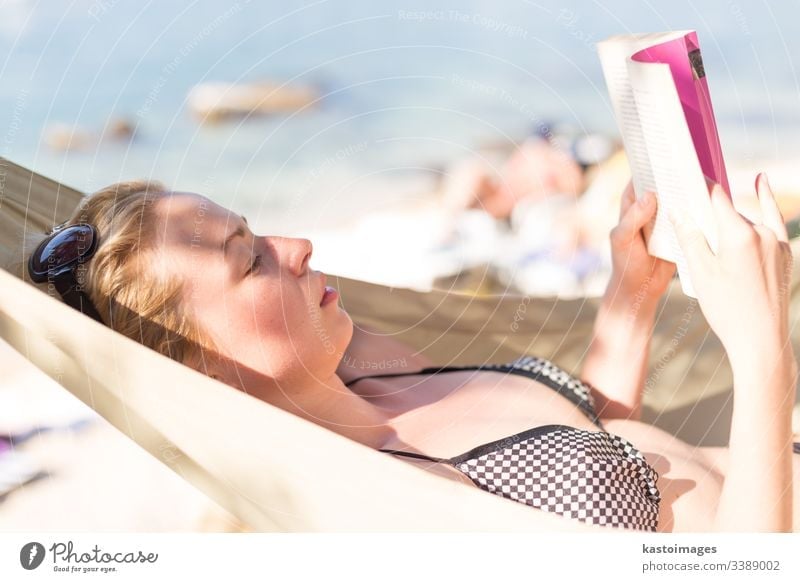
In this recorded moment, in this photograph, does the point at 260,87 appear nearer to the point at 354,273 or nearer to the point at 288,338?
the point at 354,273

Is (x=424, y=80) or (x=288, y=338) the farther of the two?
(x=424, y=80)

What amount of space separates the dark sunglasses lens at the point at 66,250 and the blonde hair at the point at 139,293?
0.04 ft

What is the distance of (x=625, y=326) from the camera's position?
1.04 m

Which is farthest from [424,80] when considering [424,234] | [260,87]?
[424,234]

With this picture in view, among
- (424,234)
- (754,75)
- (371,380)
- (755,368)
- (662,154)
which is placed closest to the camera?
(755,368)

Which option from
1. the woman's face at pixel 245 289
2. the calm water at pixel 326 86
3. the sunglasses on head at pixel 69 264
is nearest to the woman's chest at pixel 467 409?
the woman's face at pixel 245 289

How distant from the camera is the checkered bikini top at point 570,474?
81 cm

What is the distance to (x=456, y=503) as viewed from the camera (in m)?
0.77

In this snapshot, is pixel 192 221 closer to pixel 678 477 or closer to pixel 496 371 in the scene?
pixel 496 371

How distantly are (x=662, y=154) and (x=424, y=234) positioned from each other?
1.25 m

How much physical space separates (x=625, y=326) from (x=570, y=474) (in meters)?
0.29

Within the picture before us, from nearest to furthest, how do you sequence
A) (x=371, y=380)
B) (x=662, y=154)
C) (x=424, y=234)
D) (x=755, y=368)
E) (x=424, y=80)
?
(x=755, y=368) → (x=662, y=154) → (x=371, y=380) → (x=424, y=234) → (x=424, y=80)

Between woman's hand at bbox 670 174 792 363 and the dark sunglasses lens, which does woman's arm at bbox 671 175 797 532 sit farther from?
the dark sunglasses lens

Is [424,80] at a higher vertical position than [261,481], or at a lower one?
higher
